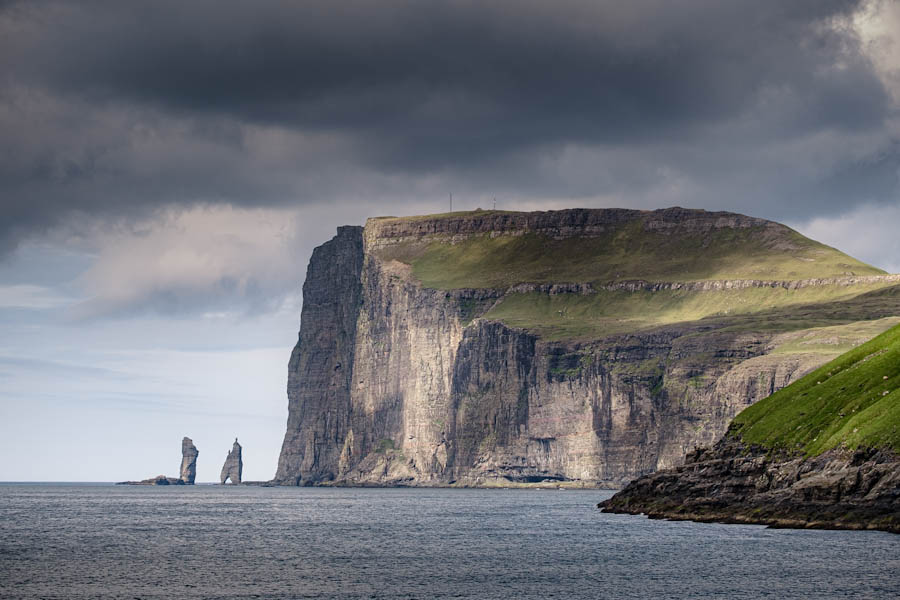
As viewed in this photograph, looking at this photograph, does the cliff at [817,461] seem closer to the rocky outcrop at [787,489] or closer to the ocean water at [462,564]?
the rocky outcrop at [787,489]

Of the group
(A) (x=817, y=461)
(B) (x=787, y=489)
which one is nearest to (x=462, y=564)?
(A) (x=817, y=461)

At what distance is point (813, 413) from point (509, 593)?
292ft

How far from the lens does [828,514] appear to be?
146 meters

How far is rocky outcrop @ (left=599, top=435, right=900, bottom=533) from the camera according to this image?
140 m

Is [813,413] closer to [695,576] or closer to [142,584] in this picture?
[695,576]

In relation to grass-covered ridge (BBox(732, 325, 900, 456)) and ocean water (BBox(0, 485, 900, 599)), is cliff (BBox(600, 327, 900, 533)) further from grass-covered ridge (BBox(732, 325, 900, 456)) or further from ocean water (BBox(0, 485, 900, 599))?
ocean water (BBox(0, 485, 900, 599))

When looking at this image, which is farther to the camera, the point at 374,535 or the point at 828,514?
the point at 374,535

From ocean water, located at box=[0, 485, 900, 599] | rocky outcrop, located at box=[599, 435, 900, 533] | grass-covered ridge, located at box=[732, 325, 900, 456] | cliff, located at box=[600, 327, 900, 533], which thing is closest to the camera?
ocean water, located at box=[0, 485, 900, 599]

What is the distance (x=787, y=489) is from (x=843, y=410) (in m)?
15.3

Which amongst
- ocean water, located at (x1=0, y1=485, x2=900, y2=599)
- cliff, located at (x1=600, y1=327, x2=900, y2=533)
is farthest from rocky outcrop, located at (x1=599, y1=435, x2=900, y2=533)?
ocean water, located at (x1=0, y1=485, x2=900, y2=599)

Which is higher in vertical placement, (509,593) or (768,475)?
(768,475)

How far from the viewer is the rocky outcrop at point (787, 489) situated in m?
140

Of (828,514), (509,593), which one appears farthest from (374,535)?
(509,593)

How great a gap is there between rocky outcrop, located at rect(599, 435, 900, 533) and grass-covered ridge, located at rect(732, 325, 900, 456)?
92.2 inches
